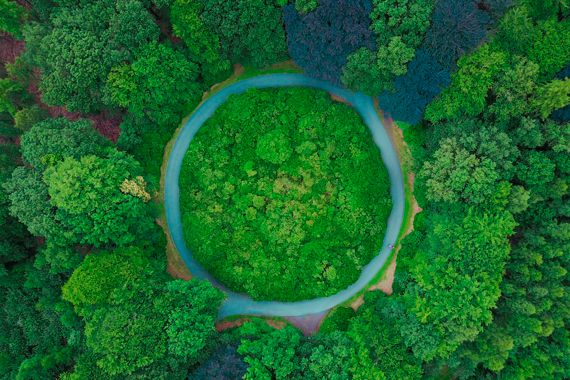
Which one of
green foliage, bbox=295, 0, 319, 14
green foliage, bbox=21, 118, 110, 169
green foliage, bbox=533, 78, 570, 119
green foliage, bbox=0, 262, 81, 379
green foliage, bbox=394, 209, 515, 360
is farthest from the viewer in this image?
green foliage, bbox=0, 262, 81, 379

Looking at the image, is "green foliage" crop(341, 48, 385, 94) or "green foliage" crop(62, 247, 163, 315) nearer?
"green foliage" crop(62, 247, 163, 315)

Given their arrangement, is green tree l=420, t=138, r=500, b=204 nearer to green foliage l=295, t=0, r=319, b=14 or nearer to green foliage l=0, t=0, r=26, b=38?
green foliage l=295, t=0, r=319, b=14

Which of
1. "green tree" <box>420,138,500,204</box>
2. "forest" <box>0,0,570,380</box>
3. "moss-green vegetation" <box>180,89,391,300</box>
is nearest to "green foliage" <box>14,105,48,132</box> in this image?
"forest" <box>0,0,570,380</box>

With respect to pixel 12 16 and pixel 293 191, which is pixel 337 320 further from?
pixel 12 16

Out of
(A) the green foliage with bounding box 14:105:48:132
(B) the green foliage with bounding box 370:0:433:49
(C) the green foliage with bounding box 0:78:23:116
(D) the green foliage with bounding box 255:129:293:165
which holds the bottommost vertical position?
(D) the green foliage with bounding box 255:129:293:165

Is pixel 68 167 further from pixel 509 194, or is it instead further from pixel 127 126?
pixel 509 194

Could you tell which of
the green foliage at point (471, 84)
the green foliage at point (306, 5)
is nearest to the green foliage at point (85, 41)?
the green foliage at point (306, 5)
